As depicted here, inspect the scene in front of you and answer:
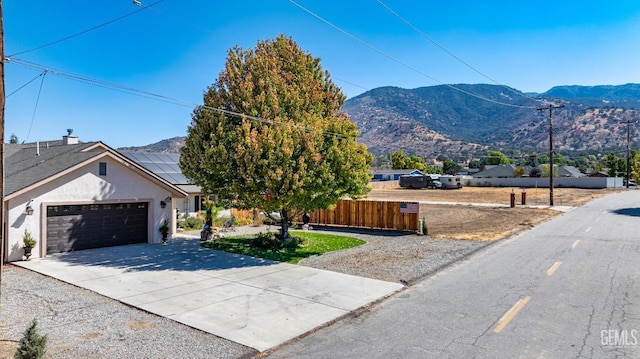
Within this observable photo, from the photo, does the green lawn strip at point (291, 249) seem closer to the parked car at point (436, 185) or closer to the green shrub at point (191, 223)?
the green shrub at point (191, 223)

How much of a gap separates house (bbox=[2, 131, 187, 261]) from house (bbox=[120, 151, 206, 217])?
5697 millimetres

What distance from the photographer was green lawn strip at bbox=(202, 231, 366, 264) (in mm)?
17625

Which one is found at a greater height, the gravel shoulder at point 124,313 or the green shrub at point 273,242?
the green shrub at point 273,242

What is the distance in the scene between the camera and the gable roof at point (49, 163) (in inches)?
653

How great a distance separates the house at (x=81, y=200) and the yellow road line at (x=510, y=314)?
1665cm

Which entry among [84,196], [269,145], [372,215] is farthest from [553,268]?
[84,196]

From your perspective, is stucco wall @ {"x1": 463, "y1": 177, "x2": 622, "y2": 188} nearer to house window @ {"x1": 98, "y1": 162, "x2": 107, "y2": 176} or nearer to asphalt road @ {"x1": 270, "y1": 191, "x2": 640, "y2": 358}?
asphalt road @ {"x1": 270, "y1": 191, "x2": 640, "y2": 358}

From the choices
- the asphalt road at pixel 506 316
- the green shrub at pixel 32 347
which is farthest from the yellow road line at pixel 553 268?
the green shrub at pixel 32 347

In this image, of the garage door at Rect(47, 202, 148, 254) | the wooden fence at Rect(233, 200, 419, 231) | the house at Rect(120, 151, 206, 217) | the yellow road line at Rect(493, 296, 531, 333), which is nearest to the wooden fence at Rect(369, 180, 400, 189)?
the wooden fence at Rect(233, 200, 419, 231)

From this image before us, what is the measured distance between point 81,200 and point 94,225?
1.35 m

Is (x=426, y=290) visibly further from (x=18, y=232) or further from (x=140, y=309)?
(x=18, y=232)

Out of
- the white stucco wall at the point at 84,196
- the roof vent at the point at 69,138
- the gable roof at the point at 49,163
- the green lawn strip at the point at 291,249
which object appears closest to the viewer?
the white stucco wall at the point at 84,196

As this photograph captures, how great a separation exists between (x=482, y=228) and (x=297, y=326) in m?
20.7

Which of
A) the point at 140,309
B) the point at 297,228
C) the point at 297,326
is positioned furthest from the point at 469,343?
the point at 297,228
